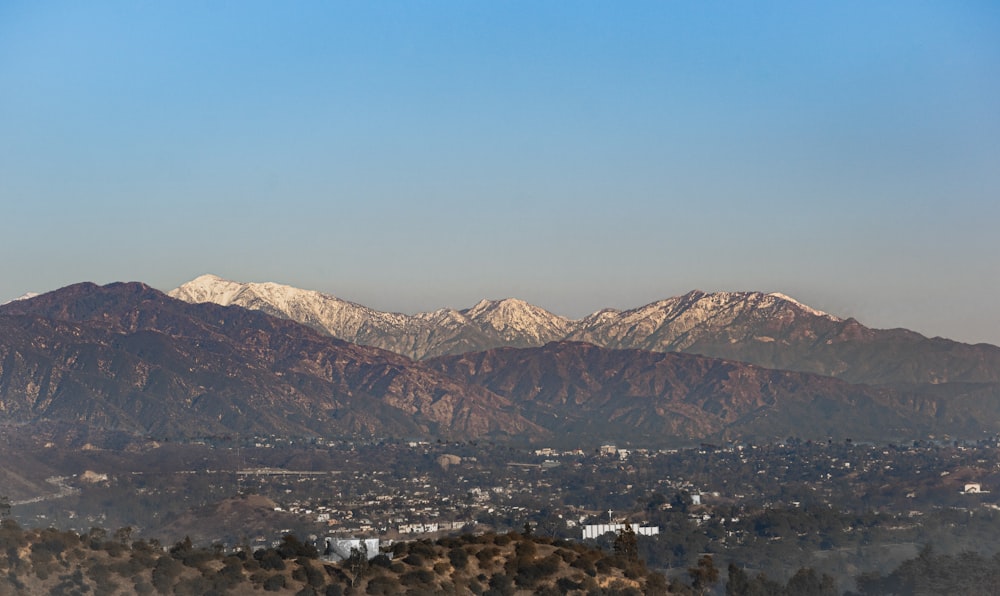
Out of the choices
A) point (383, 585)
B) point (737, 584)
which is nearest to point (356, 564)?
point (383, 585)

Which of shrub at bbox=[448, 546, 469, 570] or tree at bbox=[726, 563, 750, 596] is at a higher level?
shrub at bbox=[448, 546, 469, 570]

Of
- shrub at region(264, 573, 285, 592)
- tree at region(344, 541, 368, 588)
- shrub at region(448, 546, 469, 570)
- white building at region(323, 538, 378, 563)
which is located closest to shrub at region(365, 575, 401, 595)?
tree at region(344, 541, 368, 588)

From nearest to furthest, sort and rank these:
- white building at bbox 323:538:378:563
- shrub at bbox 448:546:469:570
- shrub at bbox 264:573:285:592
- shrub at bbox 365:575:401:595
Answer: shrub at bbox 365:575:401:595, shrub at bbox 264:573:285:592, shrub at bbox 448:546:469:570, white building at bbox 323:538:378:563

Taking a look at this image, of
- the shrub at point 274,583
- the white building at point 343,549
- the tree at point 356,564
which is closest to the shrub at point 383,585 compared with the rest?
the tree at point 356,564

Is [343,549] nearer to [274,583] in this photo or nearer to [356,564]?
[356,564]

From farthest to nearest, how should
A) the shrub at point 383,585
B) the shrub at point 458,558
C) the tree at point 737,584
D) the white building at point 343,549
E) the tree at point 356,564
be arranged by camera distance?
1. the tree at point 737,584
2. the white building at point 343,549
3. the shrub at point 458,558
4. the tree at point 356,564
5. the shrub at point 383,585

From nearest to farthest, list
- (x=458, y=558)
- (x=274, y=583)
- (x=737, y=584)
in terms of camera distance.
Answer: (x=274, y=583), (x=458, y=558), (x=737, y=584)


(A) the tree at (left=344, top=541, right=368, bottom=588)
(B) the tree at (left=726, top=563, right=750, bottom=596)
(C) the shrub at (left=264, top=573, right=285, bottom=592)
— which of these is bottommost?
(B) the tree at (left=726, top=563, right=750, bottom=596)

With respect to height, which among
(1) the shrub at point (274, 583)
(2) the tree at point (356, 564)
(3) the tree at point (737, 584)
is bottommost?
(3) the tree at point (737, 584)

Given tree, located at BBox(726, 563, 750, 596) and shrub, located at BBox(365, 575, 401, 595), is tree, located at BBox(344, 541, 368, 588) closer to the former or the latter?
shrub, located at BBox(365, 575, 401, 595)

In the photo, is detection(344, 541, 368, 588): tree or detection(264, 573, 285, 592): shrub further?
detection(344, 541, 368, 588): tree

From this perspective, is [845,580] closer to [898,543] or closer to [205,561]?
[898,543]

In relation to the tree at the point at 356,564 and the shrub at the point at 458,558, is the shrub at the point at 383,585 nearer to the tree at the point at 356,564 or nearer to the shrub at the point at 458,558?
the tree at the point at 356,564

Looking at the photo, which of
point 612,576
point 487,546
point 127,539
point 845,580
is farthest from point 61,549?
point 845,580
